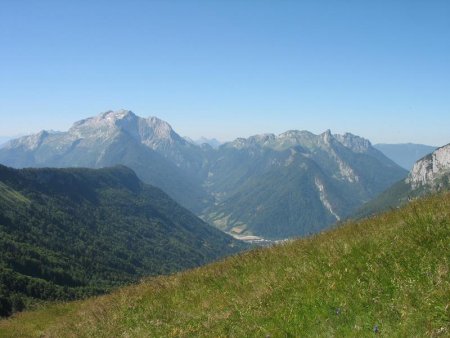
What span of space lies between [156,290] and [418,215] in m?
7.89

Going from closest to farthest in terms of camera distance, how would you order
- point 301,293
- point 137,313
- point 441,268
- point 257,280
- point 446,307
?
1. point 446,307
2. point 441,268
3. point 301,293
4. point 257,280
5. point 137,313

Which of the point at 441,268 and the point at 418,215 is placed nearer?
the point at 441,268

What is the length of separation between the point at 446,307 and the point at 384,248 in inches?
111

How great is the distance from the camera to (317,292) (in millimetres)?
8320

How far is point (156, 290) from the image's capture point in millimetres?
13383

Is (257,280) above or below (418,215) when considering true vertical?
below

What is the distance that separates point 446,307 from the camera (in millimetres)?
5879

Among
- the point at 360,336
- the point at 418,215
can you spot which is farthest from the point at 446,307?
the point at 418,215

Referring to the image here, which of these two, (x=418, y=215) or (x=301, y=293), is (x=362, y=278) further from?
(x=418, y=215)

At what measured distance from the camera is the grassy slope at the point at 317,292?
22.1 ft

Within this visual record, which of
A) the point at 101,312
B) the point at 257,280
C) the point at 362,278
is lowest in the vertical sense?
the point at 101,312

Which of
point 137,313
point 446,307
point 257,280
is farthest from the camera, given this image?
point 137,313

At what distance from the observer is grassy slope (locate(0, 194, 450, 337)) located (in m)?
6.74

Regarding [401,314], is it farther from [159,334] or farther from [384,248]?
[159,334]
